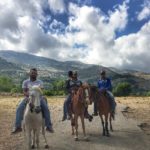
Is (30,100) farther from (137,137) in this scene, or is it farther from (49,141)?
(137,137)

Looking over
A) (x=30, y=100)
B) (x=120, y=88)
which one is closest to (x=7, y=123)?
(x=30, y=100)

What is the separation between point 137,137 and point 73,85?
12.7 ft

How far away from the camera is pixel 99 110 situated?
20.1 m

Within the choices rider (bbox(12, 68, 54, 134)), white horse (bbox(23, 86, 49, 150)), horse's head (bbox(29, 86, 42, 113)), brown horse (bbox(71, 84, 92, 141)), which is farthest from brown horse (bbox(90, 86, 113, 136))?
horse's head (bbox(29, 86, 42, 113))

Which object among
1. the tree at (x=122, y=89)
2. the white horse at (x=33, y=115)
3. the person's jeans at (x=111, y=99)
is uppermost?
the tree at (x=122, y=89)

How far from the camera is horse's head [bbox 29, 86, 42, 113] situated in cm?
1445

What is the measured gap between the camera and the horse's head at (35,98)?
14.4m

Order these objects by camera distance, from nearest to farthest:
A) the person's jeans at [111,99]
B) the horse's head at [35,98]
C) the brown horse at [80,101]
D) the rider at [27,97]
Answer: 1. the horse's head at [35,98]
2. the rider at [27,97]
3. the brown horse at [80,101]
4. the person's jeans at [111,99]

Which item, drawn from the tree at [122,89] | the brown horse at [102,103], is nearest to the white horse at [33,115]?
the brown horse at [102,103]

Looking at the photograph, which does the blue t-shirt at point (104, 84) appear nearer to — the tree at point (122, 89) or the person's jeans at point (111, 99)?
the person's jeans at point (111, 99)

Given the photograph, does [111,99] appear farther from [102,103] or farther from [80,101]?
[80,101]

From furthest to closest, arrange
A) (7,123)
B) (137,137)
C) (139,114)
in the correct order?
(139,114) → (7,123) → (137,137)

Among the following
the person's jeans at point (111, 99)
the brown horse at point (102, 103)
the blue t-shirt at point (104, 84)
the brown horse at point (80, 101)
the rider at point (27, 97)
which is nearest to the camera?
the rider at point (27, 97)

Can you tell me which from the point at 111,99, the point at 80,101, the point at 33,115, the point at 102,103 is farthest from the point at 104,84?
the point at 33,115
